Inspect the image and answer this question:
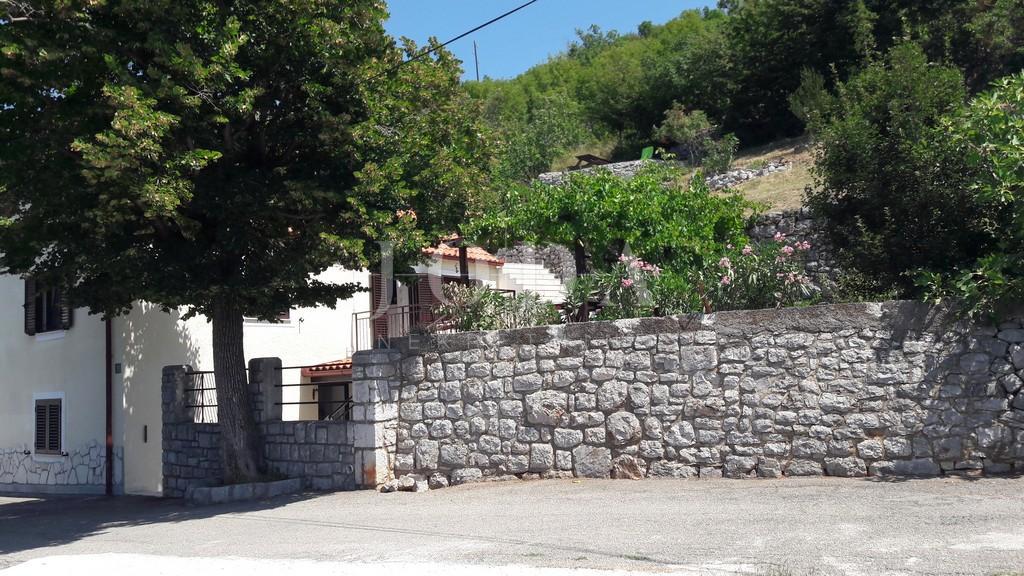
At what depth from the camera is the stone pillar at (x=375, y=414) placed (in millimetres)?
12742

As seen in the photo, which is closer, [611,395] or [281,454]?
[611,395]

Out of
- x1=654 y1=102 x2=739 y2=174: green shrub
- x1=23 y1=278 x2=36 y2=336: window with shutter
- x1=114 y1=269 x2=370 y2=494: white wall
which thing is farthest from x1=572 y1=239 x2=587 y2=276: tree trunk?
x1=654 y1=102 x2=739 y2=174: green shrub

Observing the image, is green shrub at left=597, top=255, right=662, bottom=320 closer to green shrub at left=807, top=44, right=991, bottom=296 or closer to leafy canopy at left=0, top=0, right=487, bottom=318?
leafy canopy at left=0, top=0, right=487, bottom=318

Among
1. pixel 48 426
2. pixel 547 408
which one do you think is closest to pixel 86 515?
pixel 48 426

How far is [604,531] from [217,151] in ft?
21.3

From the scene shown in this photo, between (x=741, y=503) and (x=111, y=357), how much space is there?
1291 cm

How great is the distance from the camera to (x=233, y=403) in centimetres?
1355

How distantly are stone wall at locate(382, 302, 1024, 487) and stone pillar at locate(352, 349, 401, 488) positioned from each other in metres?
0.12

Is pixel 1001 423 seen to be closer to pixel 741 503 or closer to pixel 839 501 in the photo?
pixel 839 501

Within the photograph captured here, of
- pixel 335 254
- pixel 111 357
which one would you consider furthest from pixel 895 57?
pixel 111 357

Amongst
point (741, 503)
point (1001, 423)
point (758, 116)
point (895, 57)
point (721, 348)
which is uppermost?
point (758, 116)

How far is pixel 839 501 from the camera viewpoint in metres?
9.01

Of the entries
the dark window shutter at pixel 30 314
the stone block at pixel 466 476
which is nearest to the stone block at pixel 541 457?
the stone block at pixel 466 476

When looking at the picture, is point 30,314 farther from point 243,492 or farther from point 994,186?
point 994,186
